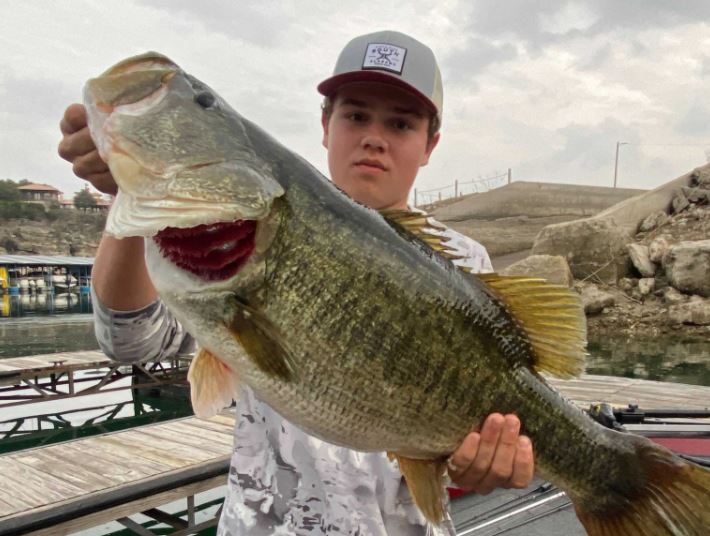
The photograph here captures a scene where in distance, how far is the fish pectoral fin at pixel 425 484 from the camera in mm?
1810

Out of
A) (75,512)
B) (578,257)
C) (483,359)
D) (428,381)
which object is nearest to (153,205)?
(428,381)

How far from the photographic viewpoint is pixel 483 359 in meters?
1.82

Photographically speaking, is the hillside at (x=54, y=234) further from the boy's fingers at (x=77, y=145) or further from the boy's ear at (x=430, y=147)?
the boy's fingers at (x=77, y=145)

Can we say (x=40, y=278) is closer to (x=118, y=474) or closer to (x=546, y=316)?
(x=118, y=474)

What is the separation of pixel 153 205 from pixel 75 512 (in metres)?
3.02

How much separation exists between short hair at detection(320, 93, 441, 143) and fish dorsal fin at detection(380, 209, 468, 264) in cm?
71

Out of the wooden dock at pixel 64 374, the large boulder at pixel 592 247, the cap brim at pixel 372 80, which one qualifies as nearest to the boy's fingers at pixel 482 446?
the cap brim at pixel 372 80

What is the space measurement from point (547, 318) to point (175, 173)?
1330 mm

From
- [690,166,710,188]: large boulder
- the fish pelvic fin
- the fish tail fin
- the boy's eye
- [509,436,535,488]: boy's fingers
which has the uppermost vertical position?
[690,166,710,188]: large boulder

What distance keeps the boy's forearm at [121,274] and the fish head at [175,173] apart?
0.25 meters

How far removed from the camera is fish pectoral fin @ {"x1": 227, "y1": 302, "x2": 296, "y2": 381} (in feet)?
5.13

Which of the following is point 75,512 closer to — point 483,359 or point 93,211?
point 483,359

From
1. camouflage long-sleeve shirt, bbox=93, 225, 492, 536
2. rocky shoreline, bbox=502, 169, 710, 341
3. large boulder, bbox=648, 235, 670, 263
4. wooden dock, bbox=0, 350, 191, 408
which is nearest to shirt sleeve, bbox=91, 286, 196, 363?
camouflage long-sleeve shirt, bbox=93, 225, 492, 536

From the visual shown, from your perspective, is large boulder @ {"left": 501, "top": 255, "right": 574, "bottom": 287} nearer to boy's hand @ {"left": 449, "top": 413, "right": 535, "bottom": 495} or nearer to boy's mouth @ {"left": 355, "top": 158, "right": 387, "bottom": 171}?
boy's mouth @ {"left": 355, "top": 158, "right": 387, "bottom": 171}
